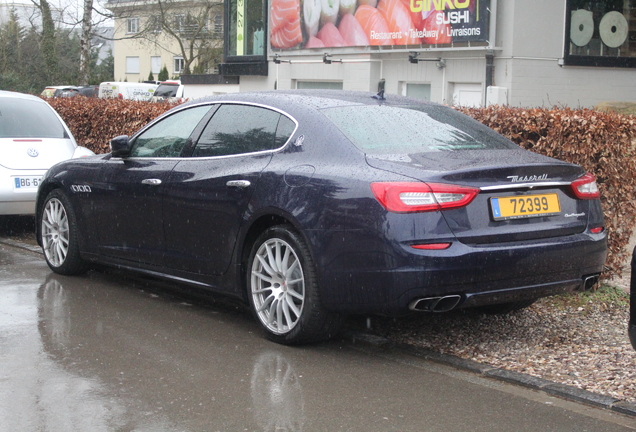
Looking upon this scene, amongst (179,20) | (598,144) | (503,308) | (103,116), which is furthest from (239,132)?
(179,20)

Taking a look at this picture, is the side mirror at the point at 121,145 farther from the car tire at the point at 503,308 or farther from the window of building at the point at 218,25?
the window of building at the point at 218,25

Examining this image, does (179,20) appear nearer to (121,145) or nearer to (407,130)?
(121,145)

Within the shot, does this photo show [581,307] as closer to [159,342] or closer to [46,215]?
[159,342]

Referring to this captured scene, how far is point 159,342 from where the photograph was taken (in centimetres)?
566

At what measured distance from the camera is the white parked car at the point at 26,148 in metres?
9.73

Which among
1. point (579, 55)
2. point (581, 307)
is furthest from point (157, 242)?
point (579, 55)

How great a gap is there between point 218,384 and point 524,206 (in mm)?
1988

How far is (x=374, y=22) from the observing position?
25938 millimetres

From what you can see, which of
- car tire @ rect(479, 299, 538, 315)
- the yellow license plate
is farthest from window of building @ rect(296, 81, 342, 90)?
the yellow license plate

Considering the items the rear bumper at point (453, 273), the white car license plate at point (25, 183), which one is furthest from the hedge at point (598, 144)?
the white car license plate at point (25, 183)

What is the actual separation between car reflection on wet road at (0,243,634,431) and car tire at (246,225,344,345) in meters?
0.15

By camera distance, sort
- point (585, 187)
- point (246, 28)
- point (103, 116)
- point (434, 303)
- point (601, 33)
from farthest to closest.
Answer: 1. point (246, 28)
2. point (601, 33)
3. point (103, 116)
4. point (585, 187)
5. point (434, 303)

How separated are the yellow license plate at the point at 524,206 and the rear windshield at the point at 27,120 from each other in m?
7.10

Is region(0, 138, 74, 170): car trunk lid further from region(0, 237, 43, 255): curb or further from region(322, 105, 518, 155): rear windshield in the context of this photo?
region(322, 105, 518, 155): rear windshield
